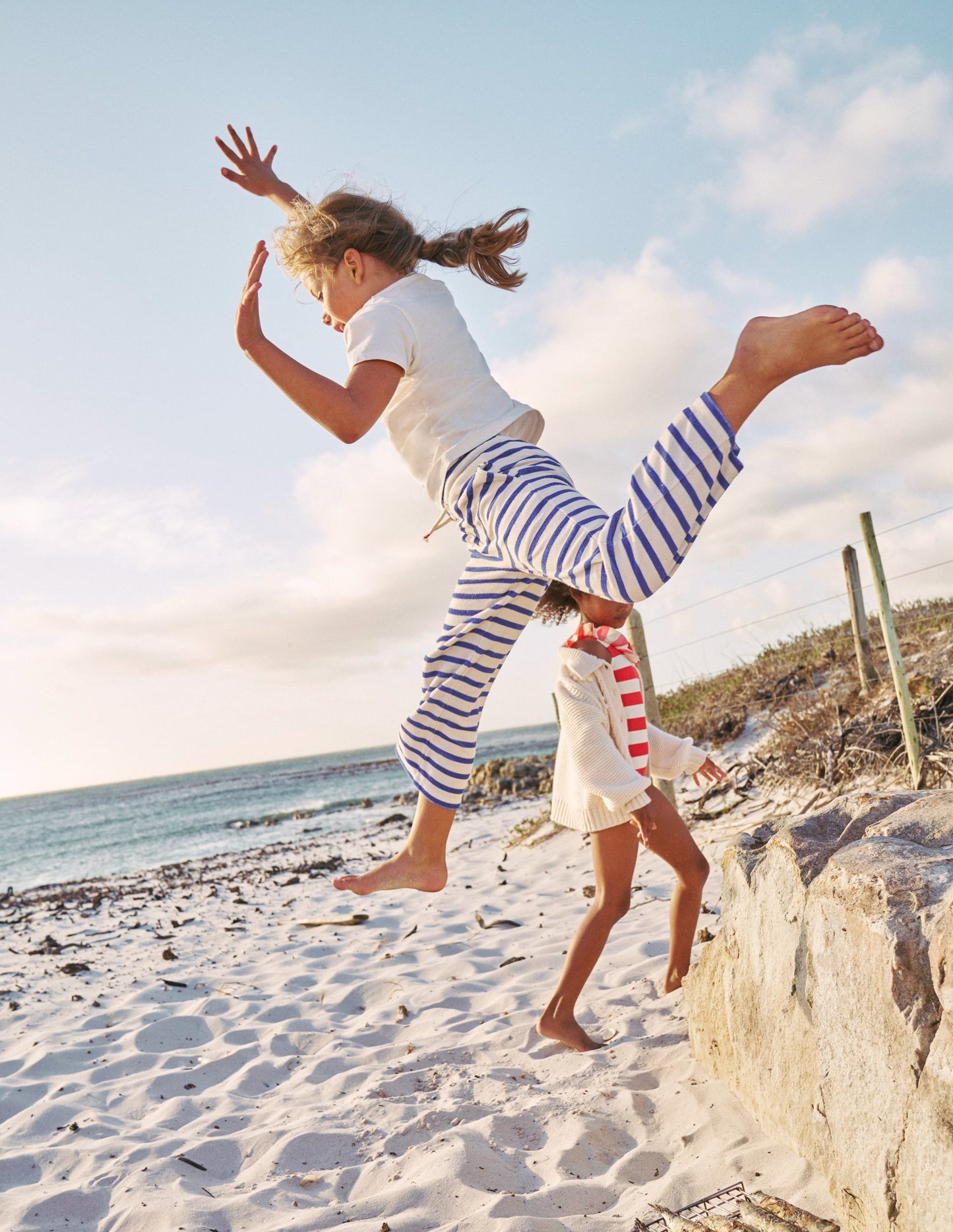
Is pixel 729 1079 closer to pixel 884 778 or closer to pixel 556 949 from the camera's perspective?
pixel 556 949

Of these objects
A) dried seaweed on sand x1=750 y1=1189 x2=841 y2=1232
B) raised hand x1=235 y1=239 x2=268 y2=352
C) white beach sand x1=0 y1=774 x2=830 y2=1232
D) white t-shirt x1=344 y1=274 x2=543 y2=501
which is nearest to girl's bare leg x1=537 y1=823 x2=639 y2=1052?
white beach sand x1=0 y1=774 x2=830 y2=1232

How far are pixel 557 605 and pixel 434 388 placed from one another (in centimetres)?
142

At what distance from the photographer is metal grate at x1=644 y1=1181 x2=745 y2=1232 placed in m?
1.85

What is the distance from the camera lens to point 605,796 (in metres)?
3.08

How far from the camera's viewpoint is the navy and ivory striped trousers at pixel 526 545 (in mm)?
1688

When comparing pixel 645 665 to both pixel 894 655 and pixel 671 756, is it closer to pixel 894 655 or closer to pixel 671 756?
pixel 894 655

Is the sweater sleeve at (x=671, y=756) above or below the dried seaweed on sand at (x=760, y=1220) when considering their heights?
above

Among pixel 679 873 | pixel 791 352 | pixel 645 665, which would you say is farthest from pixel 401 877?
pixel 645 665

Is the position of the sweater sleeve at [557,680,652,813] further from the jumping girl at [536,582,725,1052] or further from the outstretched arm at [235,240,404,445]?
the outstretched arm at [235,240,404,445]

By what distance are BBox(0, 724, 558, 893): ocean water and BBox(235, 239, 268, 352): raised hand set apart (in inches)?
525

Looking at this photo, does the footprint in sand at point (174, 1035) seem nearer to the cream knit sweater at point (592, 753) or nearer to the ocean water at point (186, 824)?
the cream knit sweater at point (592, 753)

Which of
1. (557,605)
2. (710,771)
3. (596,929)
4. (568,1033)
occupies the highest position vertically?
(557,605)

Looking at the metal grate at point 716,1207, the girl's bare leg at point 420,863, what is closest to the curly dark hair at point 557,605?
the girl's bare leg at point 420,863

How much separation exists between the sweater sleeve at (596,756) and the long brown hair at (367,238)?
1588mm
